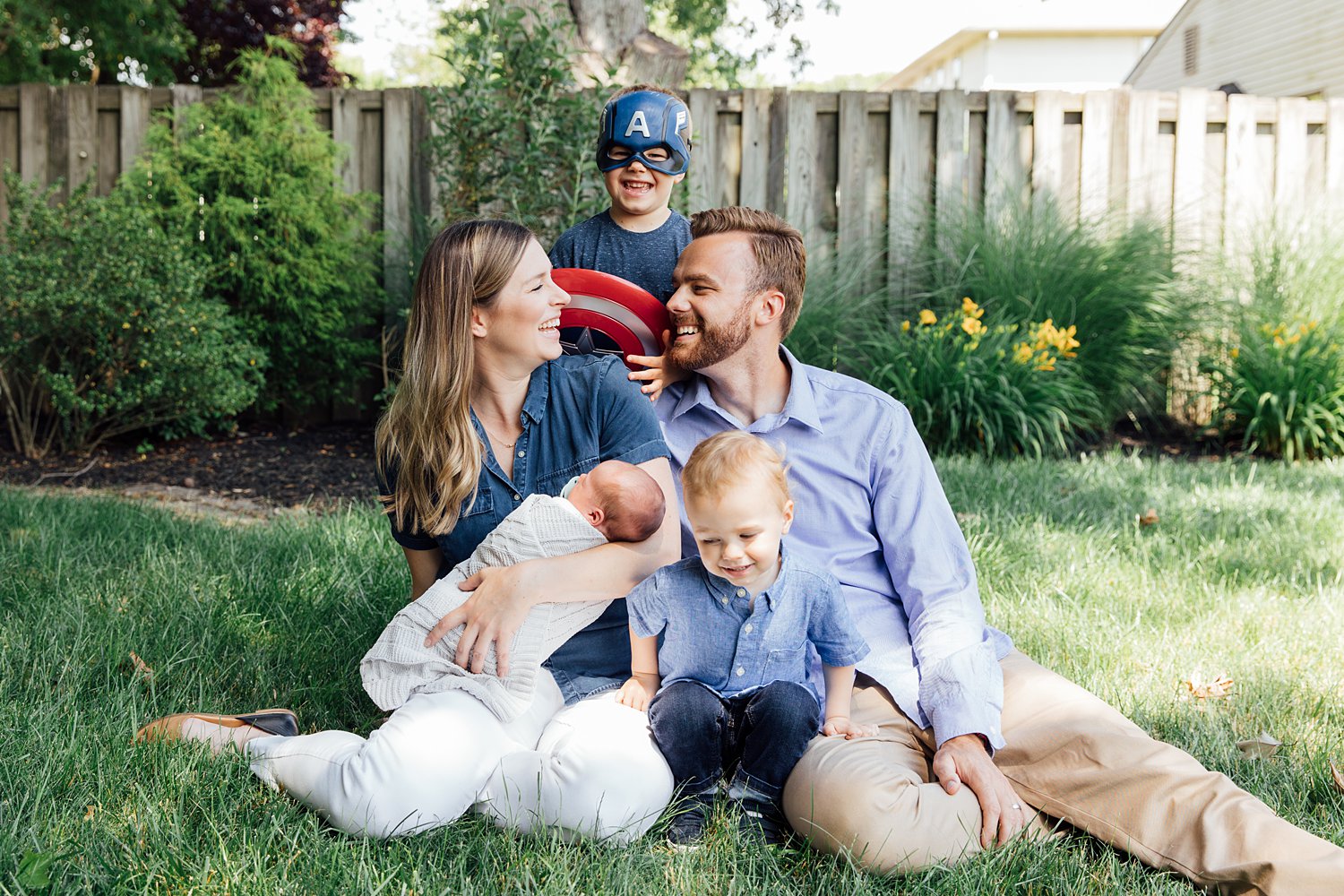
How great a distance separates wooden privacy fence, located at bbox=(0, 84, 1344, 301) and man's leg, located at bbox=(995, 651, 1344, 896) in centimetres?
501

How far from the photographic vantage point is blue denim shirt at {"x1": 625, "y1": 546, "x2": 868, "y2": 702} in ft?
7.79

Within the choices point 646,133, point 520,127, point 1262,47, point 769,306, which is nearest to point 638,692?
point 769,306

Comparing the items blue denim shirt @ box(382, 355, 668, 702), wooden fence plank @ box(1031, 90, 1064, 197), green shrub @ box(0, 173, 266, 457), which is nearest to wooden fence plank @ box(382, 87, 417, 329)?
green shrub @ box(0, 173, 266, 457)

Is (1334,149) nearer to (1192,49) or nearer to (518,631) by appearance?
(518,631)

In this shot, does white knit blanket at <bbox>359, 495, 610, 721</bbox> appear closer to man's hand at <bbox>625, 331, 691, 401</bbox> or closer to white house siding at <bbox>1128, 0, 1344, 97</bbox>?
man's hand at <bbox>625, 331, 691, 401</bbox>

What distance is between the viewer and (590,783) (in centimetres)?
225

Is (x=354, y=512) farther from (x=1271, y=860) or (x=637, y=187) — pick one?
(x=1271, y=860)

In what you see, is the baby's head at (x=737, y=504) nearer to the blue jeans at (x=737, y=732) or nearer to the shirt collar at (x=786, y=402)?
the blue jeans at (x=737, y=732)

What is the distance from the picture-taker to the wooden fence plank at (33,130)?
279 inches

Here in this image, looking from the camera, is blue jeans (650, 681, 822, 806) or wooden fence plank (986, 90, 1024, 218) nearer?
blue jeans (650, 681, 822, 806)

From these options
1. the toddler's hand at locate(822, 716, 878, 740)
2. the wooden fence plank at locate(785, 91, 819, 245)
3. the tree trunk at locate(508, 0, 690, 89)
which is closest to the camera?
the toddler's hand at locate(822, 716, 878, 740)

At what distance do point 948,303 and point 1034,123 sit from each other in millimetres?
1426

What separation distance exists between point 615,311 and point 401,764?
1.25 metres

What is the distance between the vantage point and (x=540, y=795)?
228 centimetres
